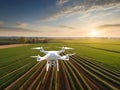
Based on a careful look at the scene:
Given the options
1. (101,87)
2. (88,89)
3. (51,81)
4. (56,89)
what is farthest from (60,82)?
(101,87)

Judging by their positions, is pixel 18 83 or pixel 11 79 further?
pixel 11 79

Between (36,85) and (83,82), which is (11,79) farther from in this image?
(83,82)

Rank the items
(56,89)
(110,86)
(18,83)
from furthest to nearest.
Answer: (18,83), (110,86), (56,89)

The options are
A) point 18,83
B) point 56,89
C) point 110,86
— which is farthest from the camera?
point 18,83

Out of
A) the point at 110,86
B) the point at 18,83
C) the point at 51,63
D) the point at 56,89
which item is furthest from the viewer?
the point at 51,63

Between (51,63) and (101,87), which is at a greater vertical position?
(51,63)

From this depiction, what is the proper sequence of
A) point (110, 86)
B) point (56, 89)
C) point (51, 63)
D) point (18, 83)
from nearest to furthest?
point (56, 89) < point (110, 86) < point (18, 83) < point (51, 63)

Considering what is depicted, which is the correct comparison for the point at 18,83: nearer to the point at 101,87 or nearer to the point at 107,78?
the point at 101,87

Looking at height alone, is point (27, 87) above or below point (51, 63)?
below

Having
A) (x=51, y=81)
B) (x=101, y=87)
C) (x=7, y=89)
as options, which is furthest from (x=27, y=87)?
(x=101, y=87)
